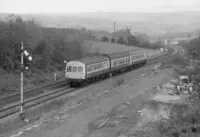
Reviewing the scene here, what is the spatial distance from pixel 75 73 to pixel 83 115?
11613 millimetres

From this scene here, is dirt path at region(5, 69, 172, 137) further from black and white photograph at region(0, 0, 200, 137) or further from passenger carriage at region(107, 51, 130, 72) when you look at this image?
passenger carriage at region(107, 51, 130, 72)

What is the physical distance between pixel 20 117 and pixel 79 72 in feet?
37.7

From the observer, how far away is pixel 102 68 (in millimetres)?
32812

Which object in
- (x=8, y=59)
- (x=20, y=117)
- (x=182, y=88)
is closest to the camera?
(x=20, y=117)

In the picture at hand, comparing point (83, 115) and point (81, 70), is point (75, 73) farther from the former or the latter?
point (83, 115)

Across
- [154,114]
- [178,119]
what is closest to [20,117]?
[154,114]

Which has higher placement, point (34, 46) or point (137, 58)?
point (34, 46)

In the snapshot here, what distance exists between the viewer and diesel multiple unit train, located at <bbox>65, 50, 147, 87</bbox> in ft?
94.4

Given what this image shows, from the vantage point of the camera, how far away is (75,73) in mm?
28828

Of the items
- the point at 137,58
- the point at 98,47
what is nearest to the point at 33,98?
the point at 137,58

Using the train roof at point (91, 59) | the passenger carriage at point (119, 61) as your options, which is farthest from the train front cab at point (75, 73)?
the passenger carriage at point (119, 61)

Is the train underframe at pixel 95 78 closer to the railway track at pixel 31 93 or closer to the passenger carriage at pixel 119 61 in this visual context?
the passenger carriage at pixel 119 61

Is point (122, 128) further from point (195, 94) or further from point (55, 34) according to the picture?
point (55, 34)

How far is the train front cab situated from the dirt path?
161 inches
